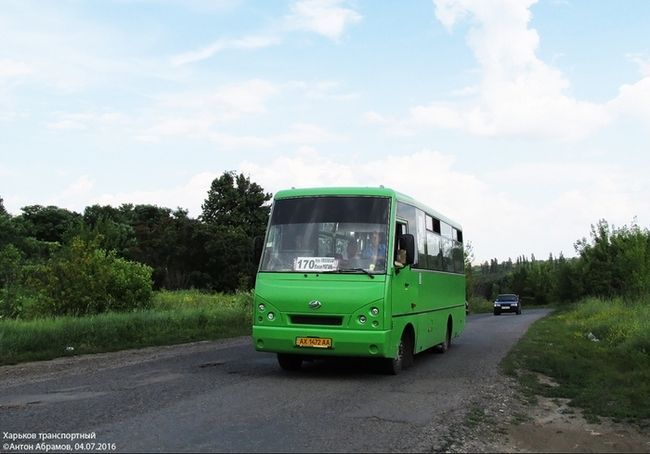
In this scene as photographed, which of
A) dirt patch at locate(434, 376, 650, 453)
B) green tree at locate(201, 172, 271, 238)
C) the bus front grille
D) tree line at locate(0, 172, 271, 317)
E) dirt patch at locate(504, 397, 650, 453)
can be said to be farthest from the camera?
green tree at locate(201, 172, 271, 238)

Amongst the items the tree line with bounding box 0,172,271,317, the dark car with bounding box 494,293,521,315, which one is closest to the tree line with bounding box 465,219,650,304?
the dark car with bounding box 494,293,521,315

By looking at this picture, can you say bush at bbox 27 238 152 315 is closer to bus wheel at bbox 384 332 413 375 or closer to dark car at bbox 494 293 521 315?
bus wheel at bbox 384 332 413 375

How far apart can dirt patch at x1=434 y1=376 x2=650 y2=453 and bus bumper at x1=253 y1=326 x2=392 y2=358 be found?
1.71 metres

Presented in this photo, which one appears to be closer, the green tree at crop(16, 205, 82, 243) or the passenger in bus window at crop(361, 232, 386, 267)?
the passenger in bus window at crop(361, 232, 386, 267)

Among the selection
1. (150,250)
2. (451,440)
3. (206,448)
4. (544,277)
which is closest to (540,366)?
(451,440)

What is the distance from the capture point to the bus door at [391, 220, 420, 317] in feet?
34.3

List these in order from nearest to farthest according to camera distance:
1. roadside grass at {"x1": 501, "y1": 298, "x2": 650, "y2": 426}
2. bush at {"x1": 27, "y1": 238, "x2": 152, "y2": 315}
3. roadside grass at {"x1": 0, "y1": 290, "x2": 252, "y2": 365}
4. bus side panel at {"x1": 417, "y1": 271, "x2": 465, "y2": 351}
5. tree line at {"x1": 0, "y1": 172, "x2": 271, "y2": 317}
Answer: roadside grass at {"x1": 501, "y1": 298, "x2": 650, "y2": 426} → bus side panel at {"x1": 417, "y1": 271, "x2": 465, "y2": 351} → roadside grass at {"x1": 0, "y1": 290, "x2": 252, "y2": 365} → bush at {"x1": 27, "y1": 238, "x2": 152, "y2": 315} → tree line at {"x1": 0, "y1": 172, "x2": 271, "y2": 317}

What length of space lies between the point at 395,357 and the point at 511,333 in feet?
46.4

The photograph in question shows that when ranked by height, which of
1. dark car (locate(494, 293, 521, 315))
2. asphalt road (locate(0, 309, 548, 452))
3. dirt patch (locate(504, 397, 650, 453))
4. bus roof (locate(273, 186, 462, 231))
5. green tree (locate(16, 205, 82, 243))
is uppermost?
green tree (locate(16, 205, 82, 243))

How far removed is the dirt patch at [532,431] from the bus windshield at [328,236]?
2.97 m

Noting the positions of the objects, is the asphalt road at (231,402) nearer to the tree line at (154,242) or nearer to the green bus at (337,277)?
the green bus at (337,277)

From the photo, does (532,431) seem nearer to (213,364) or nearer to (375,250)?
(375,250)

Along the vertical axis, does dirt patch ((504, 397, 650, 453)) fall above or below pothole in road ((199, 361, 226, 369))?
below

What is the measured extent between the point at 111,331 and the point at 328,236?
8.46 metres
